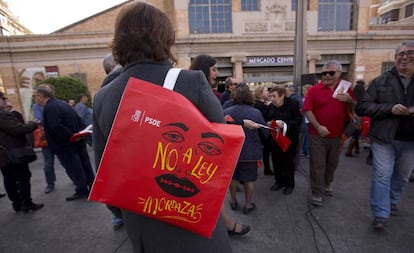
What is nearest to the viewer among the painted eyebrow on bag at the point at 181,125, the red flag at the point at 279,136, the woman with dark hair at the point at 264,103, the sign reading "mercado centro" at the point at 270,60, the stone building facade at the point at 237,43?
the painted eyebrow on bag at the point at 181,125

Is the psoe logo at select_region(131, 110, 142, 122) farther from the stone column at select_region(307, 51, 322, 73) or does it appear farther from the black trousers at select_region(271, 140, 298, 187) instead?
the stone column at select_region(307, 51, 322, 73)

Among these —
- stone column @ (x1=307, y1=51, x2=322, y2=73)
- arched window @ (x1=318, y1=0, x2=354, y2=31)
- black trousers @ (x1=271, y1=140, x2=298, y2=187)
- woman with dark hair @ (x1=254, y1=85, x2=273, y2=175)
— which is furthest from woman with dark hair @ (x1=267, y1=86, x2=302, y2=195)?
arched window @ (x1=318, y1=0, x2=354, y2=31)

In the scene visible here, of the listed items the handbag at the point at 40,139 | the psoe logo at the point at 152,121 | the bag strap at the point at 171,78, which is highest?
the bag strap at the point at 171,78

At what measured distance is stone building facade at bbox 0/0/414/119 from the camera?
15.0 metres

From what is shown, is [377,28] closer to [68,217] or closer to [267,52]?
[267,52]

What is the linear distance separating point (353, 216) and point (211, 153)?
300 centimetres

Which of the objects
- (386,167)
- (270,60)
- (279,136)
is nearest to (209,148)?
(279,136)

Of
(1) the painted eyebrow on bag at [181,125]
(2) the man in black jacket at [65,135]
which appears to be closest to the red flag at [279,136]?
(1) the painted eyebrow on bag at [181,125]

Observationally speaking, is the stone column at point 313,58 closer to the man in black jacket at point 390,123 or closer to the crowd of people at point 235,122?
the crowd of people at point 235,122

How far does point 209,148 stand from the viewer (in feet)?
2.45

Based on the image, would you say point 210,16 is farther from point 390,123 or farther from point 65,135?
point 390,123

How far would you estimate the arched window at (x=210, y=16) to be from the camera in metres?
15.1

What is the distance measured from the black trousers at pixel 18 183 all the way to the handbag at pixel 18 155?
0.16 metres

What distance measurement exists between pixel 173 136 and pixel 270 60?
16623 millimetres
